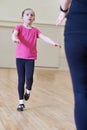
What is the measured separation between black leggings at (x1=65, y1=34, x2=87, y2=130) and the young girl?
2415 millimetres

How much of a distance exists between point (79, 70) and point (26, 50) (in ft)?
8.32

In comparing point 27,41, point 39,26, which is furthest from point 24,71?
point 39,26

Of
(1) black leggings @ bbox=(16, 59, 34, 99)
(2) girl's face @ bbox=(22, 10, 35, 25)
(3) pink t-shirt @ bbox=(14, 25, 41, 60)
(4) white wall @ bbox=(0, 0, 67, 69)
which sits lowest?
(4) white wall @ bbox=(0, 0, 67, 69)

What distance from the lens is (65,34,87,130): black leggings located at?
1.39m

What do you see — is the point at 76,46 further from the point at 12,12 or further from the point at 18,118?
the point at 12,12

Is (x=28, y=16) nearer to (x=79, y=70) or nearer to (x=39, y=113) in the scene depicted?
(x=39, y=113)

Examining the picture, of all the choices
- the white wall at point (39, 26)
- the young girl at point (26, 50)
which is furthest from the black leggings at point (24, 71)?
the white wall at point (39, 26)

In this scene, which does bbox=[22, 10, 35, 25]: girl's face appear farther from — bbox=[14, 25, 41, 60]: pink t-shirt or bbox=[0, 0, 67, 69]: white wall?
bbox=[0, 0, 67, 69]: white wall

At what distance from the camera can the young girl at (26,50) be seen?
3875 mm

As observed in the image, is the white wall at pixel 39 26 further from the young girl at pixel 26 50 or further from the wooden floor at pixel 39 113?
the young girl at pixel 26 50

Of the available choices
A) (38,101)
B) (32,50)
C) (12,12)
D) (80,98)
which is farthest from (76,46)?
(12,12)

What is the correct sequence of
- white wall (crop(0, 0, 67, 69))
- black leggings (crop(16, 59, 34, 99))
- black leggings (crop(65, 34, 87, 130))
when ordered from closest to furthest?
1. black leggings (crop(65, 34, 87, 130))
2. black leggings (crop(16, 59, 34, 99))
3. white wall (crop(0, 0, 67, 69))

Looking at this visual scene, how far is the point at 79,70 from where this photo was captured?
143cm

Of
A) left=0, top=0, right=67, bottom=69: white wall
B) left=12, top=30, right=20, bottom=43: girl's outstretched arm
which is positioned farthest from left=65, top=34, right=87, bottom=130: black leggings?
Answer: left=0, top=0, right=67, bottom=69: white wall
